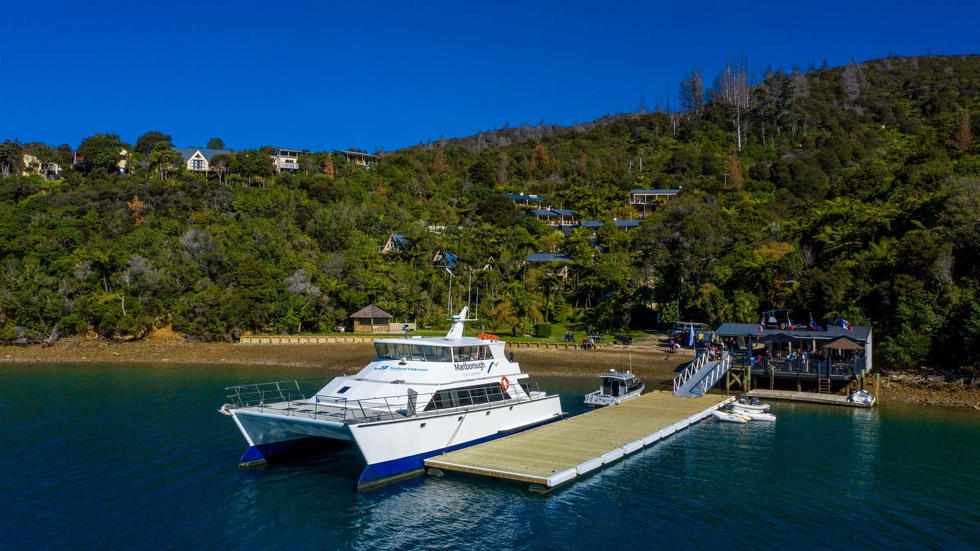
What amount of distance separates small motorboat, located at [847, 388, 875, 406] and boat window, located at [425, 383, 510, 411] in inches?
808

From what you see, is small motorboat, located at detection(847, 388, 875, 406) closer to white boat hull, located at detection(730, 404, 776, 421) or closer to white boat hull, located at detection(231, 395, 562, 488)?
white boat hull, located at detection(730, 404, 776, 421)

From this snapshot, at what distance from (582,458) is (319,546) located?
9566 millimetres

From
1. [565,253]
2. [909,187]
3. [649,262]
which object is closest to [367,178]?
[565,253]

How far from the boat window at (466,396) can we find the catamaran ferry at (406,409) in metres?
0.04

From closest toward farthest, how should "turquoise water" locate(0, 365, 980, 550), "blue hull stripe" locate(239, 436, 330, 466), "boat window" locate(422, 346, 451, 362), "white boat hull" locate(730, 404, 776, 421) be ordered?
"turquoise water" locate(0, 365, 980, 550), "blue hull stripe" locate(239, 436, 330, 466), "boat window" locate(422, 346, 451, 362), "white boat hull" locate(730, 404, 776, 421)

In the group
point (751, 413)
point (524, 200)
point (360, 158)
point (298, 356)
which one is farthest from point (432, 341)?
point (360, 158)

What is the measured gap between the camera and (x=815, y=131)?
124000mm

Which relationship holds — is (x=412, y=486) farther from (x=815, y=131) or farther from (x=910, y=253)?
(x=815, y=131)

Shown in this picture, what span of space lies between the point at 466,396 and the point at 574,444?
4.41 meters

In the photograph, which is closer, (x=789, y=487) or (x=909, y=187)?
(x=789, y=487)

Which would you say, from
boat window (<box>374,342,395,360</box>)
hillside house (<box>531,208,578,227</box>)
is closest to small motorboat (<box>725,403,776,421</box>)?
boat window (<box>374,342,395,360</box>)

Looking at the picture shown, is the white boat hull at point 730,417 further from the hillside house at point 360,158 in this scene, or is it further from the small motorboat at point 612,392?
the hillside house at point 360,158

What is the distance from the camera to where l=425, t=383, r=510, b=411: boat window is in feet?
76.0

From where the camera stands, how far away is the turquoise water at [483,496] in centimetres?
1622
